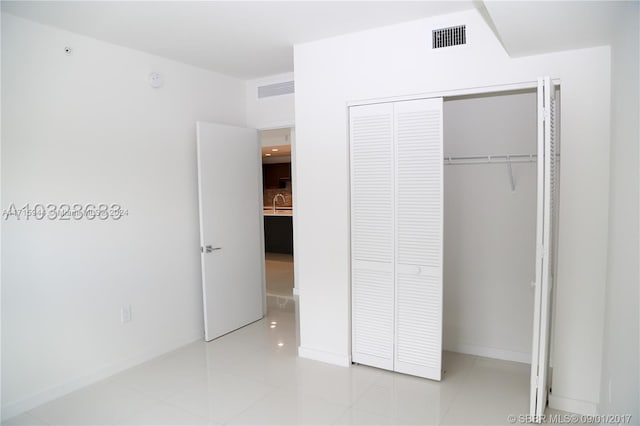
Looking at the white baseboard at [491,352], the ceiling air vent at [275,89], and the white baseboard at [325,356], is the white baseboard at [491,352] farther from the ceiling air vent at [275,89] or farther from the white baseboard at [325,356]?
the ceiling air vent at [275,89]

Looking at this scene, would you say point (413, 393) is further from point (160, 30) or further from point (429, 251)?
point (160, 30)

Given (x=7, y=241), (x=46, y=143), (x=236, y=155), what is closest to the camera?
(x=7, y=241)

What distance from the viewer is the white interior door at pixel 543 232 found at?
238cm

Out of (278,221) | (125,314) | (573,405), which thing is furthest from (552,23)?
(278,221)

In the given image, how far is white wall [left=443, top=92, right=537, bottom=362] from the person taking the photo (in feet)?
11.1

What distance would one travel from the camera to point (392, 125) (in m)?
3.15

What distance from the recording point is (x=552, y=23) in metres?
2.20

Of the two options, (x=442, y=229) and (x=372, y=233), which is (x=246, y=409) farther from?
(x=442, y=229)

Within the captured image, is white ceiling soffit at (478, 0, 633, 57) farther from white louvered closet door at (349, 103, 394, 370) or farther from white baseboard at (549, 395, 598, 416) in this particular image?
white baseboard at (549, 395, 598, 416)

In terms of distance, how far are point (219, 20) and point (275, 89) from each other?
1558 mm

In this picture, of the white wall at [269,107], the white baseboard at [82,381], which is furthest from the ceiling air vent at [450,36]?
the white baseboard at [82,381]

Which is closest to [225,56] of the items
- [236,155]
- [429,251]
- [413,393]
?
[236,155]

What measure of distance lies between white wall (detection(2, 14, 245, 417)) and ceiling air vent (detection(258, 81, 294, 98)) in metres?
0.64

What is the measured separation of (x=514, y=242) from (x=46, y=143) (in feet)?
12.0
